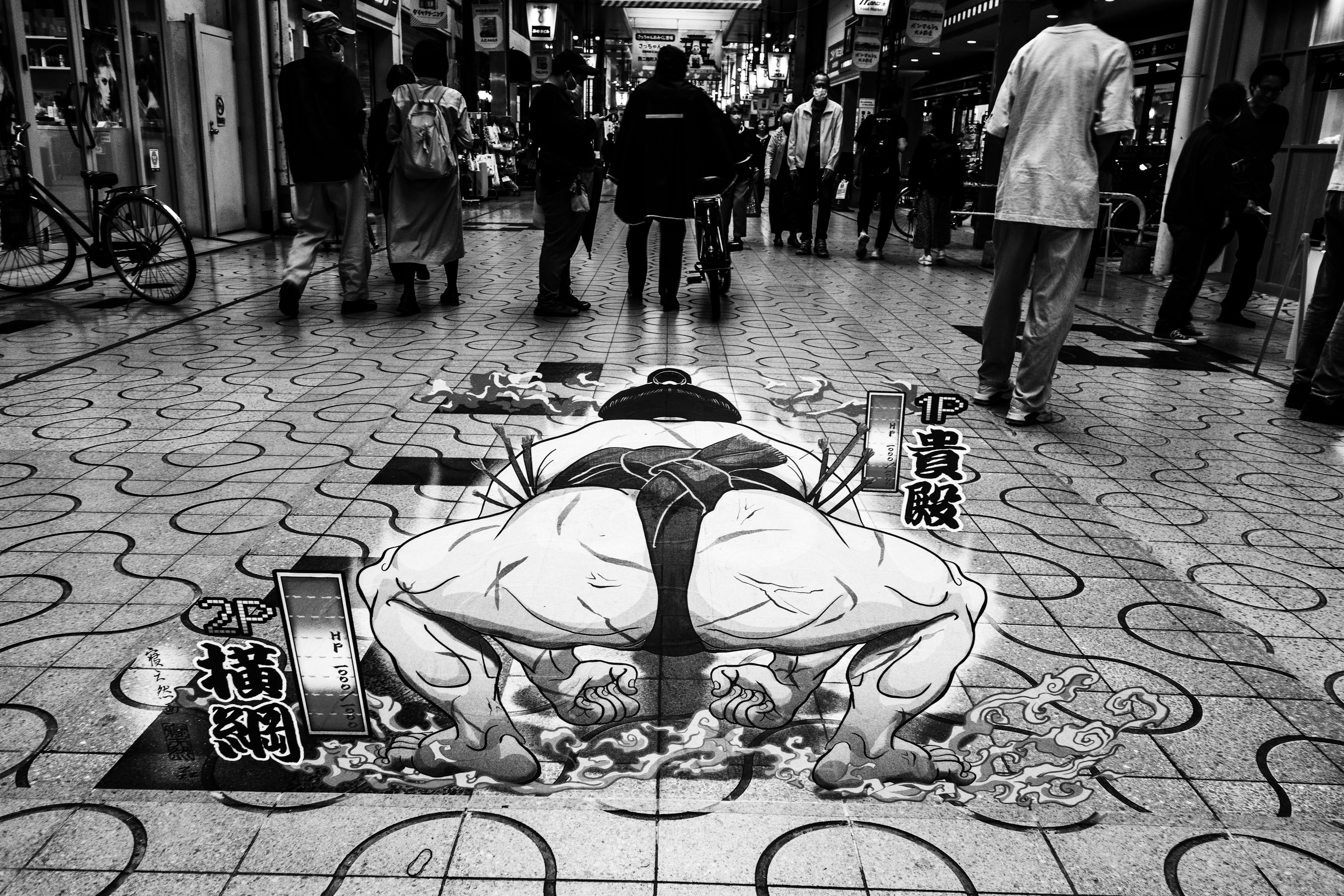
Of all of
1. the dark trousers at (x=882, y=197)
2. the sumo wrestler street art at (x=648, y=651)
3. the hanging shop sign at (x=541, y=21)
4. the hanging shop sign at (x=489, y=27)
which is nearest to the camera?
the sumo wrestler street art at (x=648, y=651)

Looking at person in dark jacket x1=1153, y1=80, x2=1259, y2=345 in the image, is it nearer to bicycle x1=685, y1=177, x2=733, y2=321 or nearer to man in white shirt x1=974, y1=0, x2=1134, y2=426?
man in white shirt x1=974, y1=0, x2=1134, y2=426

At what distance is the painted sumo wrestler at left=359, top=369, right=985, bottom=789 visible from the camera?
189cm

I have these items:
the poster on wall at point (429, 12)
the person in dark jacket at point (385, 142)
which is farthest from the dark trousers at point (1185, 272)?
the poster on wall at point (429, 12)

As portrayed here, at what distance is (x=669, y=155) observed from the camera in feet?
22.1

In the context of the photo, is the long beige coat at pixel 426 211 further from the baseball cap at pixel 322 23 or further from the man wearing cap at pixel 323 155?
the baseball cap at pixel 322 23

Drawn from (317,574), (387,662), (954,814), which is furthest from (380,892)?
(954,814)

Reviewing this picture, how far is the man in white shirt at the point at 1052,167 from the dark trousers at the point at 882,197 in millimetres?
6395

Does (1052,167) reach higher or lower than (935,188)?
higher

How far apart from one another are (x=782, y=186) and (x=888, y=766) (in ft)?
35.0

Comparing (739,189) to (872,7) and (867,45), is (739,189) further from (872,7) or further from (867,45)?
(867,45)

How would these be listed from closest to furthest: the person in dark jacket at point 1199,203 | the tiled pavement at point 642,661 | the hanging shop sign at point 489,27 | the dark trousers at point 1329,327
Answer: the tiled pavement at point 642,661, the dark trousers at point 1329,327, the person in dark jacket at point 1199,203, the hanging shop sign at point 489,27

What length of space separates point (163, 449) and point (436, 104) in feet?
11.0

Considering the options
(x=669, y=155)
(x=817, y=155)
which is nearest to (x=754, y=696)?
→ (x=669, y=155)

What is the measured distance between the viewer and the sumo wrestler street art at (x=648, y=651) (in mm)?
1693
